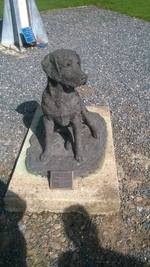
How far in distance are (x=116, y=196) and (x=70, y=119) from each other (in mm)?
1044

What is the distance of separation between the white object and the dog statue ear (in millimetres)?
5483

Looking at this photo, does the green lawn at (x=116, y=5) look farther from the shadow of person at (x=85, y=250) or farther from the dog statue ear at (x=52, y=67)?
the shadow of person at (x=85, y=250)

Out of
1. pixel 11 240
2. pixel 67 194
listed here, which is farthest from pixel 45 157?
pixel 11 240

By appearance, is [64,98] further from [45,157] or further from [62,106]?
[45,157]

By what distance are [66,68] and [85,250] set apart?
195cm

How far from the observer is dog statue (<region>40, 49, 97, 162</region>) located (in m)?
3.83

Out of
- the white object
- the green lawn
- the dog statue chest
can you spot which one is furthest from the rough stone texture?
the green lawn

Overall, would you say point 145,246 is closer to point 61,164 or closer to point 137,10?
point 61,164

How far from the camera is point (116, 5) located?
12.3 metres

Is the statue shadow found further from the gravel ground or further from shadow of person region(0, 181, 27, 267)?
shadow of person region(0, 181, 27, 267)

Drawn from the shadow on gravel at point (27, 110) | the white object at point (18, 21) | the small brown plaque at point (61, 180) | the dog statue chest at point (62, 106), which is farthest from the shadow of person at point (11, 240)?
the white object at point (18, 21)

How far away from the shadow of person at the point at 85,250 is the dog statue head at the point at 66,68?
58.5 inches

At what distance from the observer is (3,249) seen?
13.2 ft

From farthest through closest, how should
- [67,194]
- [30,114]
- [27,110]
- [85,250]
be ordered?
[27,110] < [30,114] < [67,194] < [85,250]
